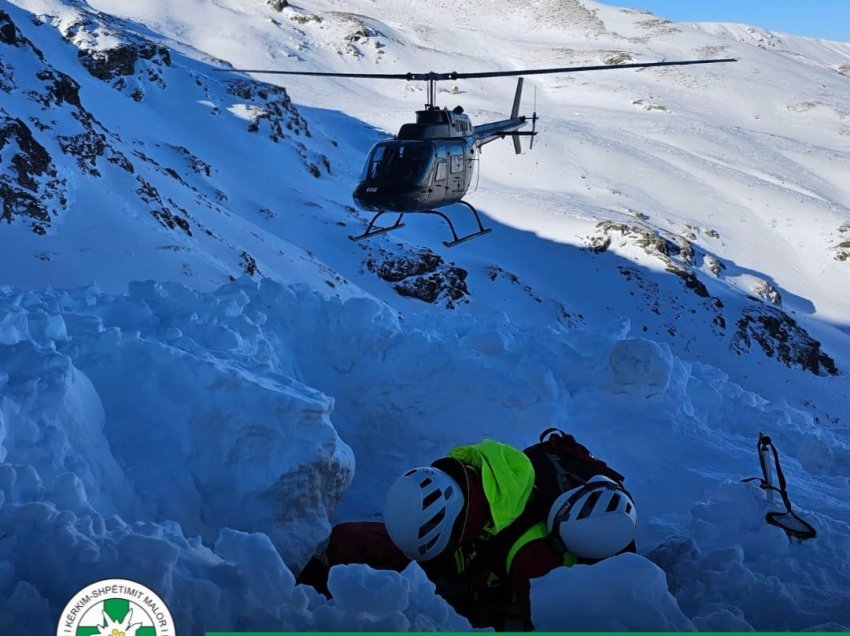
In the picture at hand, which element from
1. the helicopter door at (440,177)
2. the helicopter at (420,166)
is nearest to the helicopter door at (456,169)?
the helicopter at (420,166)

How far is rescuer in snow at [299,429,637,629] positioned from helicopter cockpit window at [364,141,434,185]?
7912 millimetres

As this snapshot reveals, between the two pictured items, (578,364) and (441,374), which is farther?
(578,364)

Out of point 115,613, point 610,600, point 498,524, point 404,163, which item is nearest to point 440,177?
point 404,163

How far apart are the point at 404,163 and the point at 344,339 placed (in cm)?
477

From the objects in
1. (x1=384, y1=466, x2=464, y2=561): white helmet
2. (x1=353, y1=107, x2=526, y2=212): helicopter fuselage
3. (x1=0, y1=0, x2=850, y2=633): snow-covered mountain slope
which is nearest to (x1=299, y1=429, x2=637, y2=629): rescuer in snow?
(x1=384, y1=466, x2=464, y2=561): white helmet

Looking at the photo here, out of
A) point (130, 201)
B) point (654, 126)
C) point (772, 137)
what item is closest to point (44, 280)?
point (130, 201)

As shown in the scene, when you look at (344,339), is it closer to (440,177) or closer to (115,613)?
(440,177)

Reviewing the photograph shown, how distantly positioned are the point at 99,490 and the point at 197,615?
1.99 m

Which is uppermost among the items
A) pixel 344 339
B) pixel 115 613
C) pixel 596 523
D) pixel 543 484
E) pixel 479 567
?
pixel 115 613

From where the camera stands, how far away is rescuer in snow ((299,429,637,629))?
16.3ft

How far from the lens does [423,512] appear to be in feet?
16.1

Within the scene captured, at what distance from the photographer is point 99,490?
534 centimetres

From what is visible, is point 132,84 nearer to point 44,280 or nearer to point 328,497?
point 44,280

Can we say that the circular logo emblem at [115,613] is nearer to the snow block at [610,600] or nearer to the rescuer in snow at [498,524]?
the rescuer in snow at [498,524]
